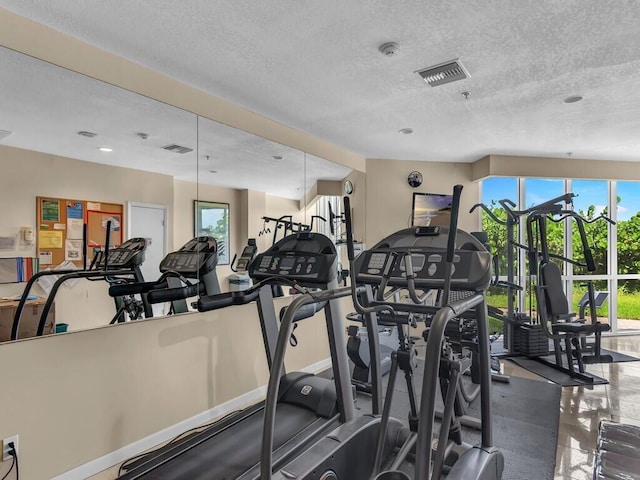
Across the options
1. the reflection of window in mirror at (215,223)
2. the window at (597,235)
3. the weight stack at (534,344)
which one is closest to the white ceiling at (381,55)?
the reflection of window in mirror at (215,223)

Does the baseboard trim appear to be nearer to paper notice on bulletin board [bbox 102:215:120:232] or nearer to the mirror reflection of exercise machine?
the mirror reflection of exercise machine

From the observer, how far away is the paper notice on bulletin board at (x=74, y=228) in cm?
220

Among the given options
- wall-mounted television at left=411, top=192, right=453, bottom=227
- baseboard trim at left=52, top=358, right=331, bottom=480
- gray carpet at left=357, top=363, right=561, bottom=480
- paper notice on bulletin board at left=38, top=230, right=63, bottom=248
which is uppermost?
wall-mounted television at left=411, top=192, right=453, bottom=227

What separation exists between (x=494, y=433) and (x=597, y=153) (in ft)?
13.5

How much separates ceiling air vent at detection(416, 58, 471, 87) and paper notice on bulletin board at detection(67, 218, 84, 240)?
92.4 inches

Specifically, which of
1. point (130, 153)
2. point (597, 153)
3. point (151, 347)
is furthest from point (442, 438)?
point (597, 153)

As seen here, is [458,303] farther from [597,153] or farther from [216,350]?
[597,153]

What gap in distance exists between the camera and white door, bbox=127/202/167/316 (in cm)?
249

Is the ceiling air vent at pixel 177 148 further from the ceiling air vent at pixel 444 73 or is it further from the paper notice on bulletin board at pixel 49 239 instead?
the ceiling air vent at pixel 444 73

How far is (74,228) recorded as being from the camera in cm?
222

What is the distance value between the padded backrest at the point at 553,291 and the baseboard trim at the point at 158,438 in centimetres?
286

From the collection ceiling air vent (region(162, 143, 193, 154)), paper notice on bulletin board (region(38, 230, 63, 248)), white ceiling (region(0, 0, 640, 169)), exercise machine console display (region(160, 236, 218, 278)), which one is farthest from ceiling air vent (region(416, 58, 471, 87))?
paper notice on bulletin board (region(38, 230, 63, 248))

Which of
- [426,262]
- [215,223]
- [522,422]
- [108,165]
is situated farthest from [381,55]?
[522,422]

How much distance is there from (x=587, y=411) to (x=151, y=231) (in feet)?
11.6
